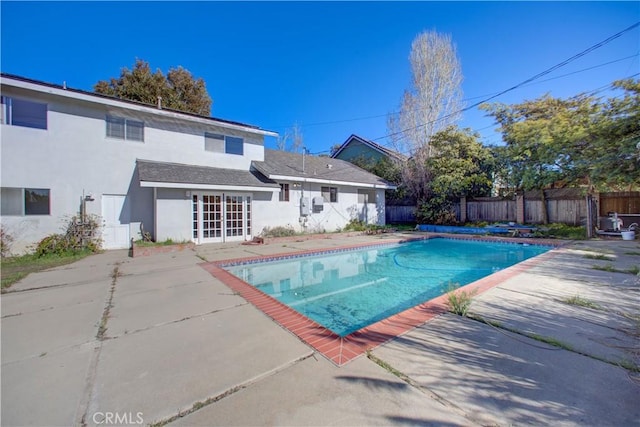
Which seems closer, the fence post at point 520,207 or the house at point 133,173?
the house at point 133,173

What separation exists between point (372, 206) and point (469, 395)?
16600 millimetres

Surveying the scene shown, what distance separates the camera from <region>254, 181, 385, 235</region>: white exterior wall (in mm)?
13383

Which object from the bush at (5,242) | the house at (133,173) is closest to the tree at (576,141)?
the house at (133,173)

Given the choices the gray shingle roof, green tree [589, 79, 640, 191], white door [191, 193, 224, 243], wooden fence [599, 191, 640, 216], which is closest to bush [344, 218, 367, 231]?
the gray shingle roof

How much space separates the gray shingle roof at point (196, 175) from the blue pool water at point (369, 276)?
182 inches

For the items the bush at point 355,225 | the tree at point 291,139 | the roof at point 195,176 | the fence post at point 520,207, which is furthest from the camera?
the tree at point 291,139

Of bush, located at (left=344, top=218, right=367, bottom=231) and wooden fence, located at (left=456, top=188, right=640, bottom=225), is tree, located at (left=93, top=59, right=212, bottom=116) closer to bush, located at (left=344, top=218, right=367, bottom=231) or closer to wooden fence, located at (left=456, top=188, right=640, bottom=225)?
bush, located at (left=344, top=218, right=367, bottom=231)

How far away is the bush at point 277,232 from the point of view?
1291 cm

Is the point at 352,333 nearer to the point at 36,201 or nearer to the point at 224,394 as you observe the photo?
the point at 224,394

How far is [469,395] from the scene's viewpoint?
7.06ft

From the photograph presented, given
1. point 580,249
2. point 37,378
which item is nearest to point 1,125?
point 37,378

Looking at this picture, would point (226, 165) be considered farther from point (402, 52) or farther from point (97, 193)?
point (402, 52)

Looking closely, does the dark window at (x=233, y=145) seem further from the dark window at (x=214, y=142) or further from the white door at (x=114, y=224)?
the white door at (x=114, y=224)

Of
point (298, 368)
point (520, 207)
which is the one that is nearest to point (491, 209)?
point (520, 207)
